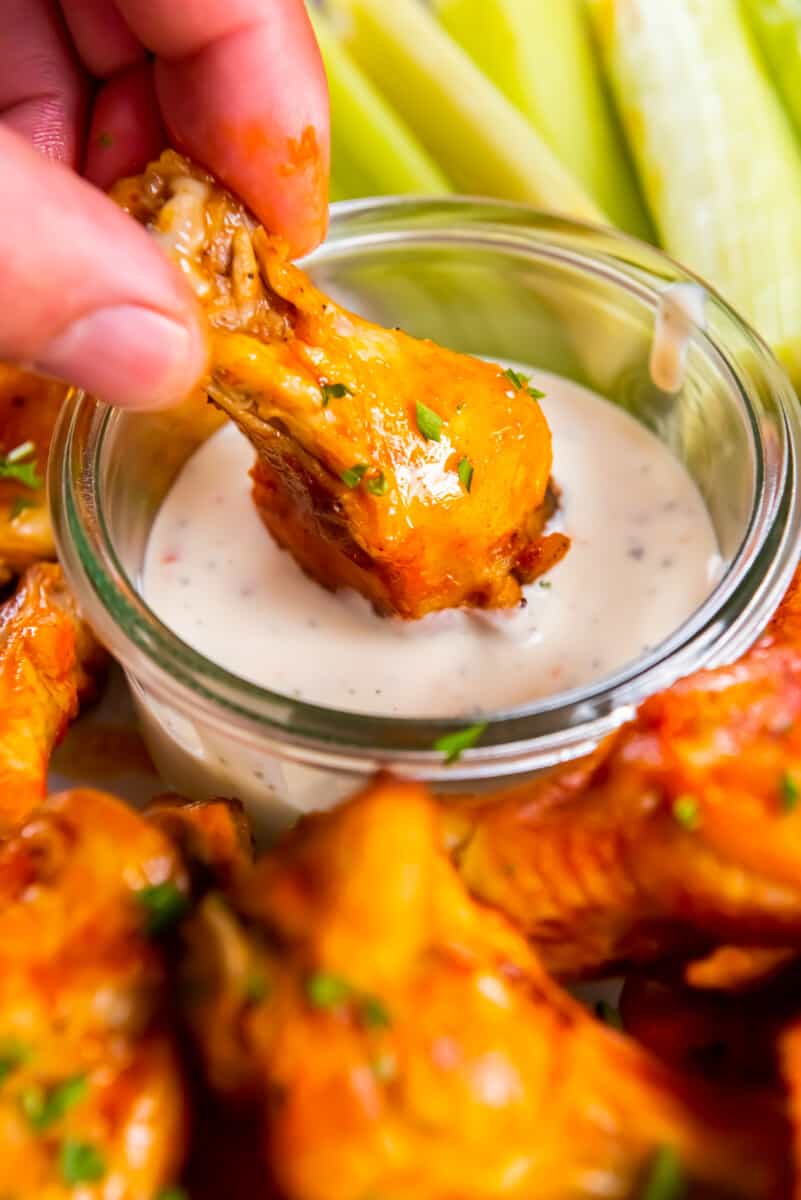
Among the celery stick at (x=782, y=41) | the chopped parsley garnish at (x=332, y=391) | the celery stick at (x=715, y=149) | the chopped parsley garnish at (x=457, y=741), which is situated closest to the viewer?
the chopped parsley garnish at (x=457, y=741)

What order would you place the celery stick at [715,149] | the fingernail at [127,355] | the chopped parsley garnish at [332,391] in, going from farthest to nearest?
the celery stick at [715,149] < the chopped parsley garnish at [332,391] < the fingernail at [127,355]

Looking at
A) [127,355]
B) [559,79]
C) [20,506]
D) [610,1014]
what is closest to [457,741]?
[610,1014]

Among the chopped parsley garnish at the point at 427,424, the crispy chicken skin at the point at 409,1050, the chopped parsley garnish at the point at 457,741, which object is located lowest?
the chopped parsley garnish at the point at 457,741

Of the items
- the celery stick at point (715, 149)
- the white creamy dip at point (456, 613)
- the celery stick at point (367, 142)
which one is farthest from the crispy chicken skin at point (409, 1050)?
the celery stick at point (367, 142)

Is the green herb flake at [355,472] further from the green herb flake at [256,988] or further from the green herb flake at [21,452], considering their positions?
the green herb flake at [256,988]

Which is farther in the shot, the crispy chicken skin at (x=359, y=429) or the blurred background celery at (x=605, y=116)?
the blurred background celery at (x=605, y=116)

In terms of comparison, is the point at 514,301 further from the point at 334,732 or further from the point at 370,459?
the point at 334,732

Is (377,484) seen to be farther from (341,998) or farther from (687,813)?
(341,998)
